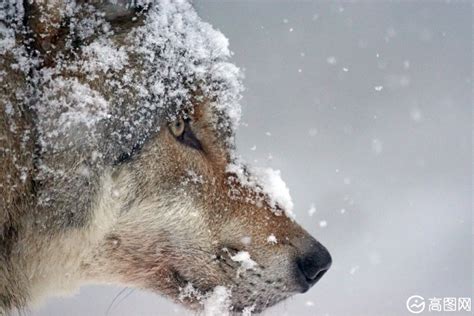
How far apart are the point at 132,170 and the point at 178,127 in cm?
29

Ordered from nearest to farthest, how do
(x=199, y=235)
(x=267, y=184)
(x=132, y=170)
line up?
(x=132, y=170), (x=199, y=235), (x=267, y=184)

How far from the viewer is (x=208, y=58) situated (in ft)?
10.5

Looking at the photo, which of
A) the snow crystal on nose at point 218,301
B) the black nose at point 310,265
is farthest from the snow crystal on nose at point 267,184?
the snow crystal on nose at point 218,301

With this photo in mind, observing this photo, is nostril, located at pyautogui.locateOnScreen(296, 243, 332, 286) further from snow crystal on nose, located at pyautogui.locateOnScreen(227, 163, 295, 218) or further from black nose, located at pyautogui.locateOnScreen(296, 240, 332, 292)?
snow crystal on nose, located at pyautogui.locateOnScreen(227, 163, 295, 218)

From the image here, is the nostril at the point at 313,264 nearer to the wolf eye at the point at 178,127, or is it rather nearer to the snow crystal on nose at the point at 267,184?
the snow crystal on nose at the point at 267,184

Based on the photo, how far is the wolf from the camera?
271 centimetres

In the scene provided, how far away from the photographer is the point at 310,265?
3.29 metres

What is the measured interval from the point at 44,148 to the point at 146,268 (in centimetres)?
81

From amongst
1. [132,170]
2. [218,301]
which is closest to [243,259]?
[218,301]

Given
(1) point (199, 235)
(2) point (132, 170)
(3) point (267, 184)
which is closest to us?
(2) point (132, 170)

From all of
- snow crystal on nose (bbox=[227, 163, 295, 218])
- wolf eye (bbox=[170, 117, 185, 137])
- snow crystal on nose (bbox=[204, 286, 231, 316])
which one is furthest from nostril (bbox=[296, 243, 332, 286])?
wolf eye (bbox=[170, 117, 185, 137])

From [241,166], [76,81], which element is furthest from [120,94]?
[241,166]

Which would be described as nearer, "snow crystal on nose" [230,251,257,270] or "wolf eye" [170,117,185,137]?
"wolf eye" [170,117,185,137]

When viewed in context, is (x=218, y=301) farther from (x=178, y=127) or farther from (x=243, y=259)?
(x=178, y=127)
